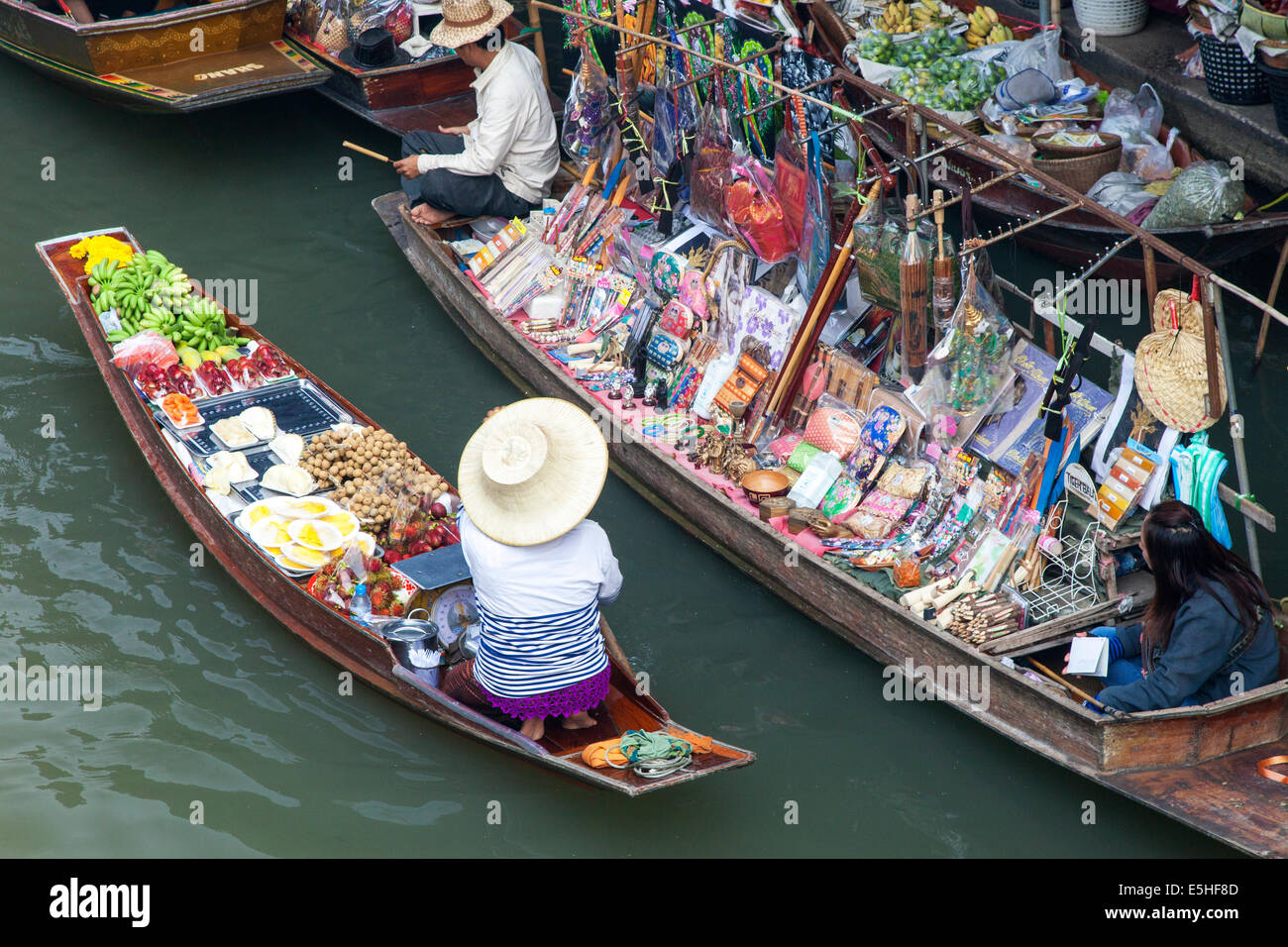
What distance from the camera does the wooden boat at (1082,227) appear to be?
6.01 meters

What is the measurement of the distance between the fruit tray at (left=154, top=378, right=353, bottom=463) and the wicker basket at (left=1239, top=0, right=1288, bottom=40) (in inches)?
186

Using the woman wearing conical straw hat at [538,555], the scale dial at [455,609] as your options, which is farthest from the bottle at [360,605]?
the woman wearing conical straw hat at [538,555]

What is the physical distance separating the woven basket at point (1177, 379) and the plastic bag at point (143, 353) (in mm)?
4141

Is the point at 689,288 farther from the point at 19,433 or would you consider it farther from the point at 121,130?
the point at 121,130

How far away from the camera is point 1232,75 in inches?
273

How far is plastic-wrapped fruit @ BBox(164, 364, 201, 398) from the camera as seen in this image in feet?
19.4

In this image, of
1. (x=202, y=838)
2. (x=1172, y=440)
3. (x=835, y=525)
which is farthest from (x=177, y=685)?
(x=1172, y=440)

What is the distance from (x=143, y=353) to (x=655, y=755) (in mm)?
3227

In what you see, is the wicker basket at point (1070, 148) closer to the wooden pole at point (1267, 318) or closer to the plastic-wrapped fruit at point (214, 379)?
the wooden pole at point (1267, 318)

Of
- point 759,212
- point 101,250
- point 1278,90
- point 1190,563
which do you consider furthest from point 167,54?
point 1190,563

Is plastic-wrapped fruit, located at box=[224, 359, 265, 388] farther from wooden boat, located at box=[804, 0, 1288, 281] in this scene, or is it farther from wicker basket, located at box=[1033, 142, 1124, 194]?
wicker basket, located at box=[1033, 142, 1124, 194]

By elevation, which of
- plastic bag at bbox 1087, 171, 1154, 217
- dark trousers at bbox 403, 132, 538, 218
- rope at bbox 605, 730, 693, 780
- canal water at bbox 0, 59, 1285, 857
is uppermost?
plastic bag at bbox 1087, 171, 1154, 217

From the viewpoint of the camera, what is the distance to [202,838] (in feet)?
14.7

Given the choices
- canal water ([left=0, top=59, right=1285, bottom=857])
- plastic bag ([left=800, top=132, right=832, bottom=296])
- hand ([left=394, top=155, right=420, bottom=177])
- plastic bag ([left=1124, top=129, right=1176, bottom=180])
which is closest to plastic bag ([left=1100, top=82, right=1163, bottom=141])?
plastic bag ([left=1124, top=129, right=1176, bottom=180])
